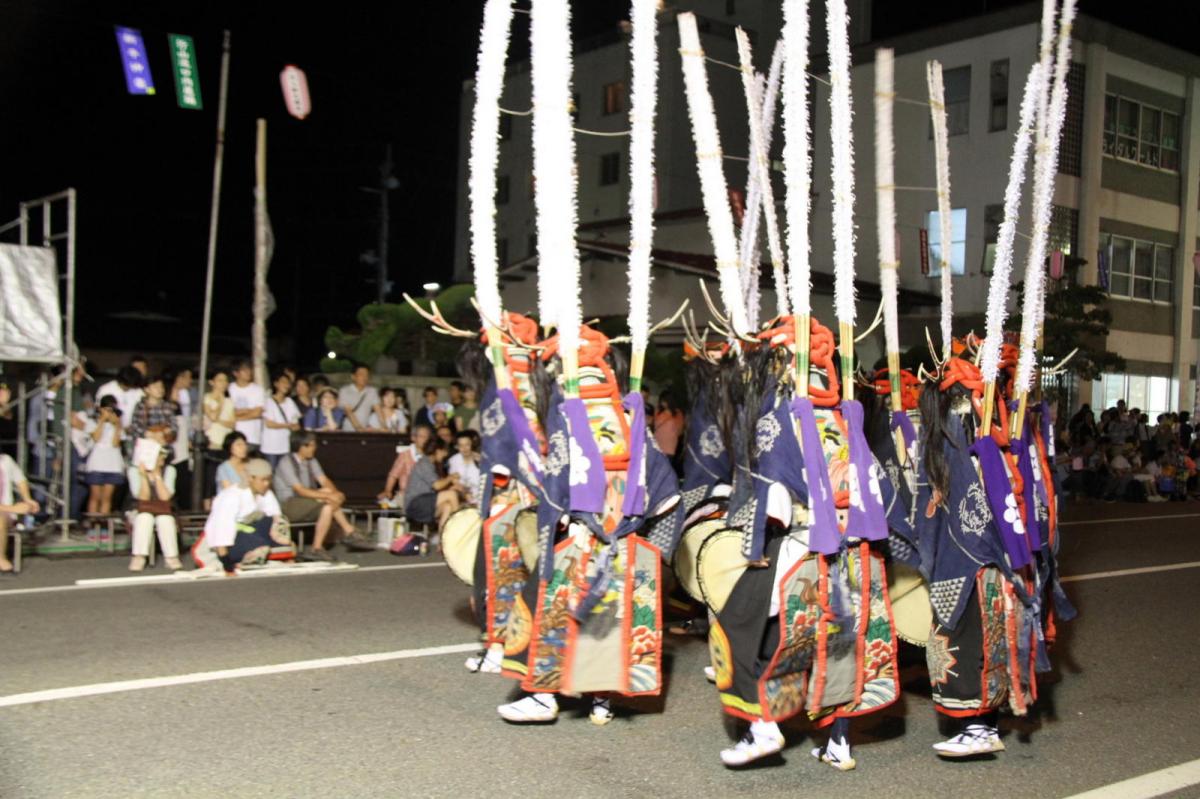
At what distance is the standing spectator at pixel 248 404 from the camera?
38.2ft

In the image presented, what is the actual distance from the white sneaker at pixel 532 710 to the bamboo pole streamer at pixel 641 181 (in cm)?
146

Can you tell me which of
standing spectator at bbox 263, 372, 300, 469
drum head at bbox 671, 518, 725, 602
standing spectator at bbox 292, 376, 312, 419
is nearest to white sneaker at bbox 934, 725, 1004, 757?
drum head at bbox 671, 518, 725, 602

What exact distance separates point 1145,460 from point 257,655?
666 inches

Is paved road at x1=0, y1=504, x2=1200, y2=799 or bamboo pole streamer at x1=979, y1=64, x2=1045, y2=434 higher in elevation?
bamboo pole streamer at x1=979, y1=64, x2=1045, y2=434

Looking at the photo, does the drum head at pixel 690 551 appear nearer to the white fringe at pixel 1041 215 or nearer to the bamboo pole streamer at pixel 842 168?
the bamboo pole streamer at pixel 842 168

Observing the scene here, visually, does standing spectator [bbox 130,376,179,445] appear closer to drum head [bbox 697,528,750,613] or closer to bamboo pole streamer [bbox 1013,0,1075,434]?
drum head [bbox 697,528,750,613]

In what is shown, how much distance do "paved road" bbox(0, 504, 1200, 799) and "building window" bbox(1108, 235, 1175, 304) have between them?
19059 millimetres

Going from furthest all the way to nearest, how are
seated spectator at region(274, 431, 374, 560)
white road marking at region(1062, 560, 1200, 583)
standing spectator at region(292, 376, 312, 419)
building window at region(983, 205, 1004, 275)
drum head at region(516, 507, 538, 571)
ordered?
building window at region(983, 205, 1004, 275) → standing spectator at region(292, 376, 312, 419) → seated spectator at region(274, 431, 374, 560) → white road marking at region(1062, 560, 1200, 583) → drum head at region(516, 507, 538, 571)

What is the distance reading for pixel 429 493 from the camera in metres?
11.3

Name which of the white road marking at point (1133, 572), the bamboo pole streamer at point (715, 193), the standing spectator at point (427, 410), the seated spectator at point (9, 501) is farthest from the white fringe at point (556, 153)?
the standing spectator at point (427, 410)

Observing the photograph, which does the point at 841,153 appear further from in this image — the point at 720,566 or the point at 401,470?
the point at 401,470

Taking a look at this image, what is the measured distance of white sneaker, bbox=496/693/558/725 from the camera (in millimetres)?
5438

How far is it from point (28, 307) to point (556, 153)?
251 inches

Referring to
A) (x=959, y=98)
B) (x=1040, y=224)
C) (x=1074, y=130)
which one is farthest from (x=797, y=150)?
(x=1074, y=130)
